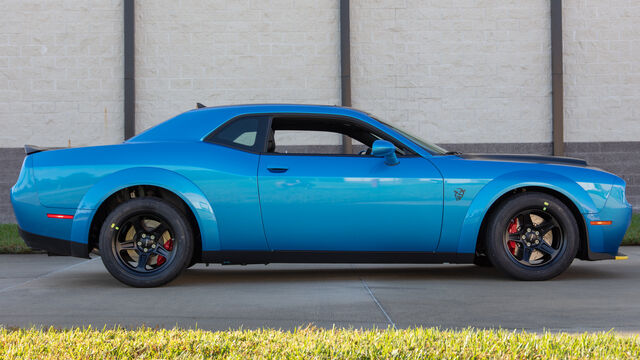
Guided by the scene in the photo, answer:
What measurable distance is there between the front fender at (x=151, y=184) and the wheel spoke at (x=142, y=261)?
1.51 ft

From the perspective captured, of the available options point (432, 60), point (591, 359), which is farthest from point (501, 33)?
point (591, 359)

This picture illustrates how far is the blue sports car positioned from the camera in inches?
227

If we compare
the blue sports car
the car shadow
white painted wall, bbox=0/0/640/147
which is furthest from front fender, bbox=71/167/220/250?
white painted wall, bbox=0/0/640/147

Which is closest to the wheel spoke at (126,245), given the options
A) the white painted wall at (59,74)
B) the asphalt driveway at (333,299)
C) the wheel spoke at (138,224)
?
the wheel spoke at (138,224)

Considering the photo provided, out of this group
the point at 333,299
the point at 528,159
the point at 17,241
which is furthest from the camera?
the point at 17,241

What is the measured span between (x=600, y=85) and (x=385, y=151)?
952cm

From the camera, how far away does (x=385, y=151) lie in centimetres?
577

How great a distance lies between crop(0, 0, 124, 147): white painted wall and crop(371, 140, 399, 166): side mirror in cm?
901

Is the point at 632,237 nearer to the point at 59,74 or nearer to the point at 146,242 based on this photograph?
the point at 146,242

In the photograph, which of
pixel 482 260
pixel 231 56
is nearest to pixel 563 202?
pixel 482 260

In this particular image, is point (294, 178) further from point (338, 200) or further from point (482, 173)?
point (482, 173)

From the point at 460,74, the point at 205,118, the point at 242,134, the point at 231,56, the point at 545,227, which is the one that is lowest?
the point at 545,227

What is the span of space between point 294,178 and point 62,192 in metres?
1.91

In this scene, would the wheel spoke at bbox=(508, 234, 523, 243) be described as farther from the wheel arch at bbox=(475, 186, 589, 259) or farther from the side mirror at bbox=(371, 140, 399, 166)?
the side mirror at bbox=(371, 140, 399, 166)
